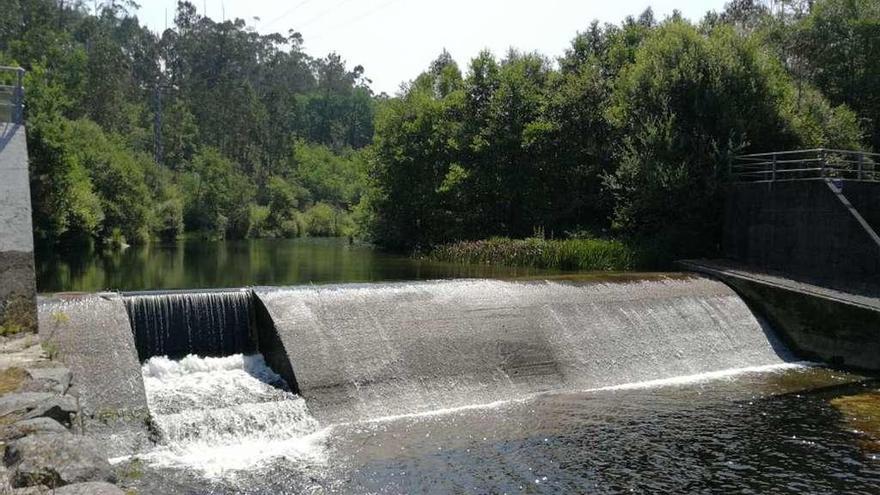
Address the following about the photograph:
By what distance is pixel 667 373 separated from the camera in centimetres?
1573

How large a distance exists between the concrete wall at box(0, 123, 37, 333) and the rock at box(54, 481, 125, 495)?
20.2 feet

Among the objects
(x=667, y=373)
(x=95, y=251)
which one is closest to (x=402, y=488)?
(x=667, y=373)

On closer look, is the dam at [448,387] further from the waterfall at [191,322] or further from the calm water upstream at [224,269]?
the calm water upstream at [224,269]

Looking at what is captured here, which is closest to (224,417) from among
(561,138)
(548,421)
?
(548,421)

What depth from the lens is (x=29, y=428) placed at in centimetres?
756

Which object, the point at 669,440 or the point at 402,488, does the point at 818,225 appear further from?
the point at 402,488

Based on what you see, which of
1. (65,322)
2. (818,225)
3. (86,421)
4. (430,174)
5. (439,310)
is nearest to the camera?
(86,421)

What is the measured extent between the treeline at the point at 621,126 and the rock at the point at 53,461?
20550 millimetres

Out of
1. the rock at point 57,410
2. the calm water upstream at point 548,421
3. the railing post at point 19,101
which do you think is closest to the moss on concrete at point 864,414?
the calm water upstream at point 548,421

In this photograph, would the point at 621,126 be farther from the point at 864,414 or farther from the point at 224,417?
the point at 224,417

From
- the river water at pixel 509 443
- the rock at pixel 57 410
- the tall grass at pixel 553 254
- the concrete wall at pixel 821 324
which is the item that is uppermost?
the tall grass at pixel 553 254

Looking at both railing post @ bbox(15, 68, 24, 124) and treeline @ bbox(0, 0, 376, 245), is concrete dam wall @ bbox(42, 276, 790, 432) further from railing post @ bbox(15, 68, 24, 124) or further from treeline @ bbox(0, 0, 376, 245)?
treeline @ bbox(0, 0, 376, 245)

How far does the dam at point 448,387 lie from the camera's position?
10.1m

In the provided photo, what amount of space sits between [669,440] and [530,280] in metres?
6.88
